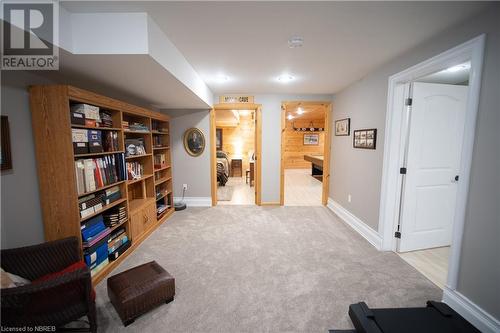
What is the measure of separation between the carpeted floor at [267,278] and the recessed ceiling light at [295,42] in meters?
2.32

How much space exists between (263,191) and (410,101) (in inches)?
114

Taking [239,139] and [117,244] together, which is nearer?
[117,244]

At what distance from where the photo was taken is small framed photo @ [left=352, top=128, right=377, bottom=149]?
277 centimetres

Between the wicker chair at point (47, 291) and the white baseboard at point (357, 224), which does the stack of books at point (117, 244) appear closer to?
the wicker chair at point (47, 291)

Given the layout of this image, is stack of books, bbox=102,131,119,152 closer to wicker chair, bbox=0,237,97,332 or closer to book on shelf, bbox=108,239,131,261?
wicker chair, bbox=0,237,97,332

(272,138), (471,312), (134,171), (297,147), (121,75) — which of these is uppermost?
(121,75)

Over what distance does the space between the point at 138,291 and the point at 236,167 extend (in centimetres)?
624

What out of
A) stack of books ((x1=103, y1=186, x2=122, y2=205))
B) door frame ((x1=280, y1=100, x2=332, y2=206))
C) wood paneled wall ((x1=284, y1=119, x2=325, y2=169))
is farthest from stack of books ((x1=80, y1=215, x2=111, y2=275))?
wood paneled wall ((x1=284, y1=119, x2=325, y2=169))

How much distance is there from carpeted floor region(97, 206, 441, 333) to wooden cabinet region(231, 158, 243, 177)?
439 centimetres

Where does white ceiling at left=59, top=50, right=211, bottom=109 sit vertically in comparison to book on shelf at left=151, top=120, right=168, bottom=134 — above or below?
above

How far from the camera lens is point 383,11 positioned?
148 centimetres

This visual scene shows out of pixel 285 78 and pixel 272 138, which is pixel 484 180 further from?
pixel 272 138

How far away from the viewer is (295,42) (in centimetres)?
190

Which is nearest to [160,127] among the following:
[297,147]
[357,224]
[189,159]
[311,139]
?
[189,159]
